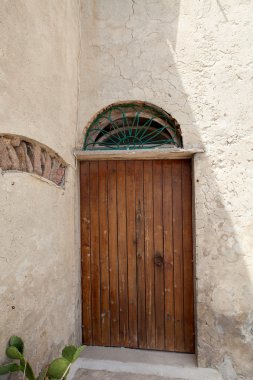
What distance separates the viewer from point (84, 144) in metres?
2.81

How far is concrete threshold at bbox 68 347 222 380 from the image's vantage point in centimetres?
244

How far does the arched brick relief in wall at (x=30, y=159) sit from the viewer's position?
1.76m

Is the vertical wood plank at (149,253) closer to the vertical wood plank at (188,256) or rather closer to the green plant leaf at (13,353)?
the vertical wood plank at (188,256)

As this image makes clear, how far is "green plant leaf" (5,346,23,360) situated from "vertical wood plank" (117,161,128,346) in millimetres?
1417

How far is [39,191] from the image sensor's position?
2.11m

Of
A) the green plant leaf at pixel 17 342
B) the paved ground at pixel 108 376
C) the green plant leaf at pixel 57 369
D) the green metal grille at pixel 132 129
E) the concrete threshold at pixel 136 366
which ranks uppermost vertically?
the green metal grille at pixel 132 129

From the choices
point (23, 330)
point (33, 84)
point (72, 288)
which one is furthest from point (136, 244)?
point (33, 84)

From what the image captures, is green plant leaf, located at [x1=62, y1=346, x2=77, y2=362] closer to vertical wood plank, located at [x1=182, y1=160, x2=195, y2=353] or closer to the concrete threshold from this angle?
the concrete threshold

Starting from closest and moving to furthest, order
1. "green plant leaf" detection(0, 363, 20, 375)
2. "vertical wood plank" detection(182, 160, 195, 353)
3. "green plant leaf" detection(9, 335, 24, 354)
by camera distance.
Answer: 1. "green plant leaf" detection(0, 363, 20, 375)
2. "green plant leaf" detection(9, 335, 24, 354)
3. "vertical wood plank" detection(182, 160, 195, 353)

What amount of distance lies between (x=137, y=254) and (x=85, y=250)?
0.57 meters

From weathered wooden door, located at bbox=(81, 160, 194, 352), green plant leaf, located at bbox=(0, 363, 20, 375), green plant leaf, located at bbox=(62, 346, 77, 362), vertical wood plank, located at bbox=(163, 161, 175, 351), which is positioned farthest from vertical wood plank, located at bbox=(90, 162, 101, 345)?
green plant leaf, located at bbox=(0, 363, 20, 375)

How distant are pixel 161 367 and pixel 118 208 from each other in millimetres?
1582

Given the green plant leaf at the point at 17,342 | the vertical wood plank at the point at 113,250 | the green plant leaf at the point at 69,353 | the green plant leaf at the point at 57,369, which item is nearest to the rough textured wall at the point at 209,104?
the vertical wood plank at the point at 113,250

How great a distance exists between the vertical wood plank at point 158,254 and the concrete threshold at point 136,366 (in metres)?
0.18
